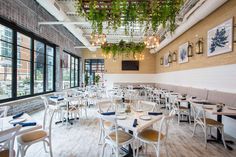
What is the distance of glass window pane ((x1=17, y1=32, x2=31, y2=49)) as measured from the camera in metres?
5.67

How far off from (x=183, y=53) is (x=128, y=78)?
6.58 m

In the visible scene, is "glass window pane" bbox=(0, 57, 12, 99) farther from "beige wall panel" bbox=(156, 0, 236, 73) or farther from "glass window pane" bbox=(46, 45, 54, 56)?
"beige wall panel" bbox=(156, 0, 236, 73)

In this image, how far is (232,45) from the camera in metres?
4.70

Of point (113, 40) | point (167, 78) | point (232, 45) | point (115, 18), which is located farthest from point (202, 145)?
point (113, 40)

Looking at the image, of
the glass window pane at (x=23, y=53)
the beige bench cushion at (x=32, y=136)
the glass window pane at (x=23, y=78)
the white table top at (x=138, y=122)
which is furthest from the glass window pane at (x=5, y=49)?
the white table top at (x=138, y=122)

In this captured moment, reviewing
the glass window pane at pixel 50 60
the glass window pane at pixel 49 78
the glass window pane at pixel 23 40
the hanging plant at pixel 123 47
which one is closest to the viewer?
the glass window pane at pixel 23 40

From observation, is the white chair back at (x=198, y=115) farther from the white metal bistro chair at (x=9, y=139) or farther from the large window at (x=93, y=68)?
the large window at (x=93, y=68)

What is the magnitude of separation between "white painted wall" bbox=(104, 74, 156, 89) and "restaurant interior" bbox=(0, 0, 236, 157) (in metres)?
4.76

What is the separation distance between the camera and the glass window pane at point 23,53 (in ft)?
18.6

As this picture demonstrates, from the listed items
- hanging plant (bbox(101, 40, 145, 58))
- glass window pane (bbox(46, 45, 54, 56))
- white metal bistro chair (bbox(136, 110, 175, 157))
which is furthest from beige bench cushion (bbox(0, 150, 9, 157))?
hanging plant (bbox(101, 40, 145, 58))

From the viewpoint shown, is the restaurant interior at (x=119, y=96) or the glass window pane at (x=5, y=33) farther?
the glass window pane at (x=5, y=33)

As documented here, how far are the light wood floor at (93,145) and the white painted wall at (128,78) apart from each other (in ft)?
30.0

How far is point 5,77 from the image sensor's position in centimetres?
505

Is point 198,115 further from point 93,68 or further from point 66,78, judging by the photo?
point 93,68
